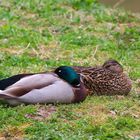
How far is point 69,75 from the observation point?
297 inches

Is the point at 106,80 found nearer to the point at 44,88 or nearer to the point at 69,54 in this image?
the point at 44,88

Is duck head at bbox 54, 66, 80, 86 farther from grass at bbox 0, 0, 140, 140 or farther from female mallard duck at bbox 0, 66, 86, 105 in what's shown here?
grass at bbox 0, 0, 140, 140

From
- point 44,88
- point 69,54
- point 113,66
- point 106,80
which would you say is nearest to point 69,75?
point 44,88

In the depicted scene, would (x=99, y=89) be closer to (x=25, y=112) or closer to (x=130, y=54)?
(x=25, y=112)

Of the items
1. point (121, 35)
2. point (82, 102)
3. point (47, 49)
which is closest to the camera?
point (82, 102)

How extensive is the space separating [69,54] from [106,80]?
1848mm

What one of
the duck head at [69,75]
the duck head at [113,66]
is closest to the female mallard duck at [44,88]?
the duck head at [69,75]

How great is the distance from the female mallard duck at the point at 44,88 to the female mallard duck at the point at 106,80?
425 millimetres

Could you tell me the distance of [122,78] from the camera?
8.28 m

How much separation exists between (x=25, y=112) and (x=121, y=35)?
14.4 ft

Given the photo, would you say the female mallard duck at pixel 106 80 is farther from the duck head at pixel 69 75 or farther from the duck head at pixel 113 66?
the duck head at pixel 69 75

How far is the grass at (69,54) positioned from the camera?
661 centimetres

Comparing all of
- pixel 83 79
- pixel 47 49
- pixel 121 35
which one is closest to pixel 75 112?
pixel 83 79

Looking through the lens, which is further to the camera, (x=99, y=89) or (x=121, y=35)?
(x=121, y=35)
